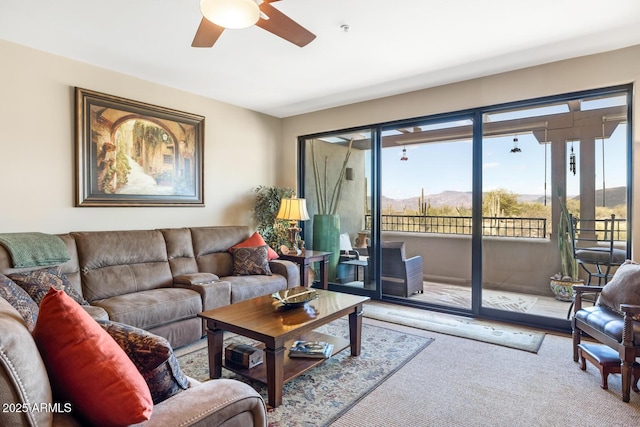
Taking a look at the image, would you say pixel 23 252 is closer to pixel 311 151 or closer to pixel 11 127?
pixel 11 127

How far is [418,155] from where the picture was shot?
4.68 meters

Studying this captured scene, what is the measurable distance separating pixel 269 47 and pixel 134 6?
1.13 metres

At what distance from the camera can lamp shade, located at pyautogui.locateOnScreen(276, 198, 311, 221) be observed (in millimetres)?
4725

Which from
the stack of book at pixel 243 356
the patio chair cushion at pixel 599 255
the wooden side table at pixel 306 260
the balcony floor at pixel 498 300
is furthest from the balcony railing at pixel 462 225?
the stack of book at pixel 243 356

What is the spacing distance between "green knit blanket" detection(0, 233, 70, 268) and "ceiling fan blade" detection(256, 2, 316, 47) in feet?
7.97

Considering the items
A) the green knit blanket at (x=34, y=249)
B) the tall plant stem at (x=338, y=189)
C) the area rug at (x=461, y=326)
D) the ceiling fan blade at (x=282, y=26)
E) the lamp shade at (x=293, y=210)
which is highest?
the ceiling fan blade at (x=282, y=26)

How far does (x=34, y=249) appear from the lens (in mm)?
2834

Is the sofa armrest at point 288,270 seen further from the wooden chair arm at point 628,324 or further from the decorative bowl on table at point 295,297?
the wooden chair arm at point 628,324

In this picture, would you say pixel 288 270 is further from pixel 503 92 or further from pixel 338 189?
pixel 503 92

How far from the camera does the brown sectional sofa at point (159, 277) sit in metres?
3.01

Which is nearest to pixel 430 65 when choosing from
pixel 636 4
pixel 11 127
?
pixel 636 4

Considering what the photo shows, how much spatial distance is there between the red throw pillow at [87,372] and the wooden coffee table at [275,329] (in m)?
1.14

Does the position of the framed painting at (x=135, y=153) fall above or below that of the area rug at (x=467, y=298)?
above

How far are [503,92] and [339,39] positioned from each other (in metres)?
1.94
